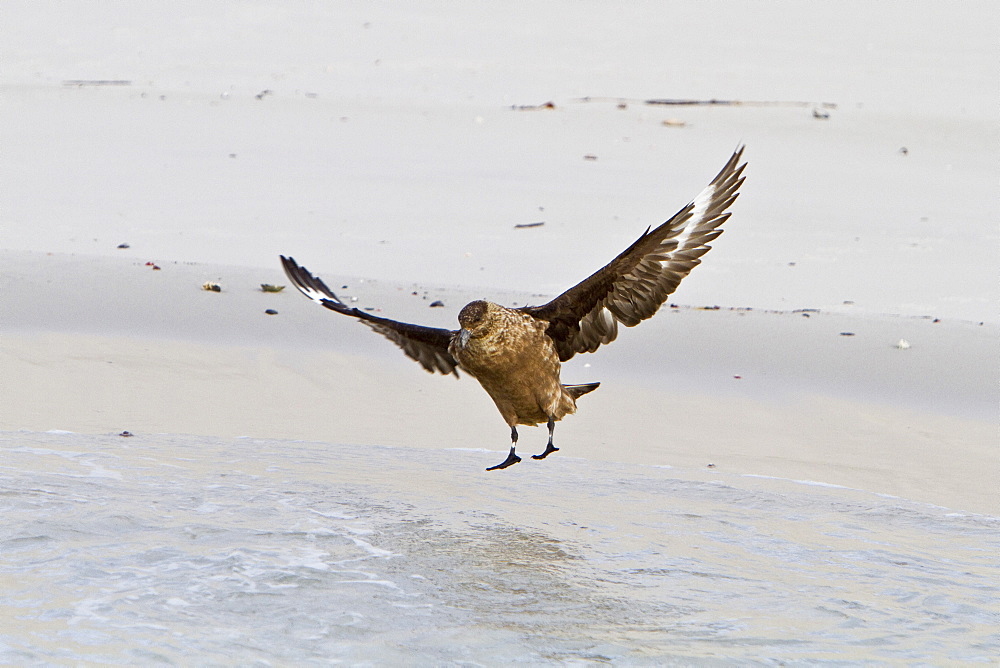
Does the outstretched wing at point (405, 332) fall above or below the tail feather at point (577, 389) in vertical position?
above

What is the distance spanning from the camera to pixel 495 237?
32.2 feet

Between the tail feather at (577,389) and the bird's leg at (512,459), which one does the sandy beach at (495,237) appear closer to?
the bird's leg at (512,459)

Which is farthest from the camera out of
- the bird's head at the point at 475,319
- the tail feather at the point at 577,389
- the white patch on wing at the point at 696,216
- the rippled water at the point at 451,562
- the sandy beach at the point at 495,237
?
the sandy beach at the point at 495,237

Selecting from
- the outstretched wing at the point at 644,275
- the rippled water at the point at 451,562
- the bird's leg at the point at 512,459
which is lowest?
the rippled water at the point at 451,562

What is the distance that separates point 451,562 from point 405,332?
60.8 inches

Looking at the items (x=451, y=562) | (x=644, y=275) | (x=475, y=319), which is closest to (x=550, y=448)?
(x=475, y=319)

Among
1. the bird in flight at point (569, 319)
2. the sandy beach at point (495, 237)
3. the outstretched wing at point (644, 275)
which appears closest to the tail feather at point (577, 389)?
the bird in flight at point (569, 319)

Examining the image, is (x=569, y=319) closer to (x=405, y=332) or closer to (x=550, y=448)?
(x=550, y=448)

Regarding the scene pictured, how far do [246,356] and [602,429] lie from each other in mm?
1973

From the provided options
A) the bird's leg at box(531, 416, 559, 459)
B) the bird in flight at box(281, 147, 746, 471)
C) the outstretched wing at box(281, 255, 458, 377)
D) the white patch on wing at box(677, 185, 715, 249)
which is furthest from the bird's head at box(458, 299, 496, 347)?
the white patch on wing at box(677, 185, 715, 249)

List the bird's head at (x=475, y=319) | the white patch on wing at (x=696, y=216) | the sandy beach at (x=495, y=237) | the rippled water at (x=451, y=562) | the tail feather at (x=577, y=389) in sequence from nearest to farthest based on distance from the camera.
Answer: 1. the rippled water at (x=451, y=562)
2. the bird's head at (x=475, y=319)
3. the white patch on wing at (x=696, y=216)
4. the tail feather at (x=577, y=389)
5. the sandy beach at (x=495, y=237)

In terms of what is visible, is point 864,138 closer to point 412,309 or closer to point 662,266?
point 412,309

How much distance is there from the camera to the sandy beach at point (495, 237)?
593 cm

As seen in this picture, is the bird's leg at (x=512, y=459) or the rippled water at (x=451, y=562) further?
the bird's leg at (x=512, y=459)
